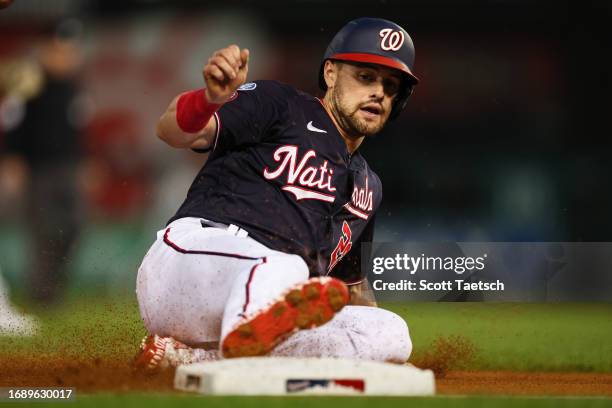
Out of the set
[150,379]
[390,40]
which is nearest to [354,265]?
[390,40]

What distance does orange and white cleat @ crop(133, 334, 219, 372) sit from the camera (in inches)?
159

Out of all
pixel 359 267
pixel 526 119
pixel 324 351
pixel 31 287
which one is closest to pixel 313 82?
pixel 526 119

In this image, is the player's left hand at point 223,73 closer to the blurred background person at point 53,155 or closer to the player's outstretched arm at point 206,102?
the player's outstretched arm at point 206,102

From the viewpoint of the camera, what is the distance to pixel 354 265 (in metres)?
4.98

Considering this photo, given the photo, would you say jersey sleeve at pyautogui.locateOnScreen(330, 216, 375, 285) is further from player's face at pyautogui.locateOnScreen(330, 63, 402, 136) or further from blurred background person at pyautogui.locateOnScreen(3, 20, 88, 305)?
blurred background person at pyautogui.locateOnScreen(3, 20, 88, 305)

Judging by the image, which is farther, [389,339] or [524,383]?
[524,383]

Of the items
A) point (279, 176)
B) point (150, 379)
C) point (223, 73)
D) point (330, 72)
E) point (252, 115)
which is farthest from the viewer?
point (330, 72)

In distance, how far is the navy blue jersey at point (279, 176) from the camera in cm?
427

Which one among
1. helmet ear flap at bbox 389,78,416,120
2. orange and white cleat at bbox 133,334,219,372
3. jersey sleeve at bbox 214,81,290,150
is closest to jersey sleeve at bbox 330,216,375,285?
helmet ear flap at bbox 389,78,416,120

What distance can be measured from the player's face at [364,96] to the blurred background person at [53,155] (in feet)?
14.6

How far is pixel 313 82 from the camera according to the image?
41.5ft

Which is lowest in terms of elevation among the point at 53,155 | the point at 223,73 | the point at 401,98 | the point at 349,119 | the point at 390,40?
the point at 223,73

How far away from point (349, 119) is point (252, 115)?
0.59m

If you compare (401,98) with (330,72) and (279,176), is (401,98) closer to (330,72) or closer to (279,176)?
(330,72)
